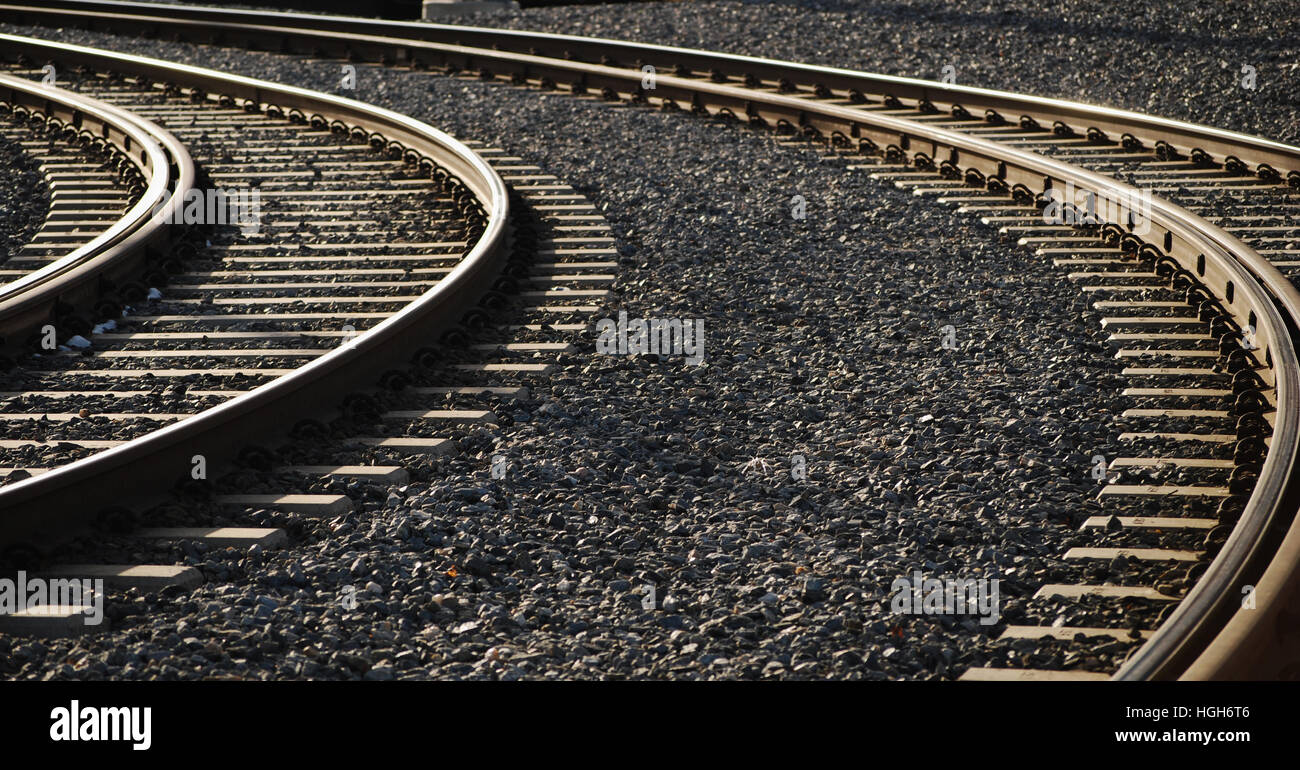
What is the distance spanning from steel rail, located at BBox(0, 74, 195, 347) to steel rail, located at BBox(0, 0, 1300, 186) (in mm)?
3905

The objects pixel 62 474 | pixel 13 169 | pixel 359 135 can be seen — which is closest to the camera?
pixel 62 474

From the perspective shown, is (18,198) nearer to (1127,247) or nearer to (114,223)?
(114,223)

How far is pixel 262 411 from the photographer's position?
18.0ft

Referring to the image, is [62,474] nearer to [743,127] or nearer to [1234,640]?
[1234,640]

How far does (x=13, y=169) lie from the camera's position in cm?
1079

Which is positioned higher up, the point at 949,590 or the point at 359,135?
the point at 359,135

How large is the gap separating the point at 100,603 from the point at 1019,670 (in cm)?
278

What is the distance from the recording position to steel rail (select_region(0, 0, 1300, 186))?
10.2 metres

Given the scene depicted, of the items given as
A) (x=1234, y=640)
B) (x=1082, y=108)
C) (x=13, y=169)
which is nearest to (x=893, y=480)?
(x=1234, y=640)

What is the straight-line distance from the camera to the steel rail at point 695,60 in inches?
403

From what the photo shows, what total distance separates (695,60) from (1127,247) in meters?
7.14

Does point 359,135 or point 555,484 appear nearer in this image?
point 555,484

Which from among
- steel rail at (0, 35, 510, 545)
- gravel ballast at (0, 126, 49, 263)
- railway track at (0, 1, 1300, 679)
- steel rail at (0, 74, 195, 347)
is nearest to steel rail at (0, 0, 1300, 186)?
railway track at (0, 1, 1300, 679)

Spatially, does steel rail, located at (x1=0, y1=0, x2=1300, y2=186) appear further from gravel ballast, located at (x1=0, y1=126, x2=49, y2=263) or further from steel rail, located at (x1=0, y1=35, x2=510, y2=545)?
gravel ballast, located at (x1=0, y1=126, x2=49, y2=263)
